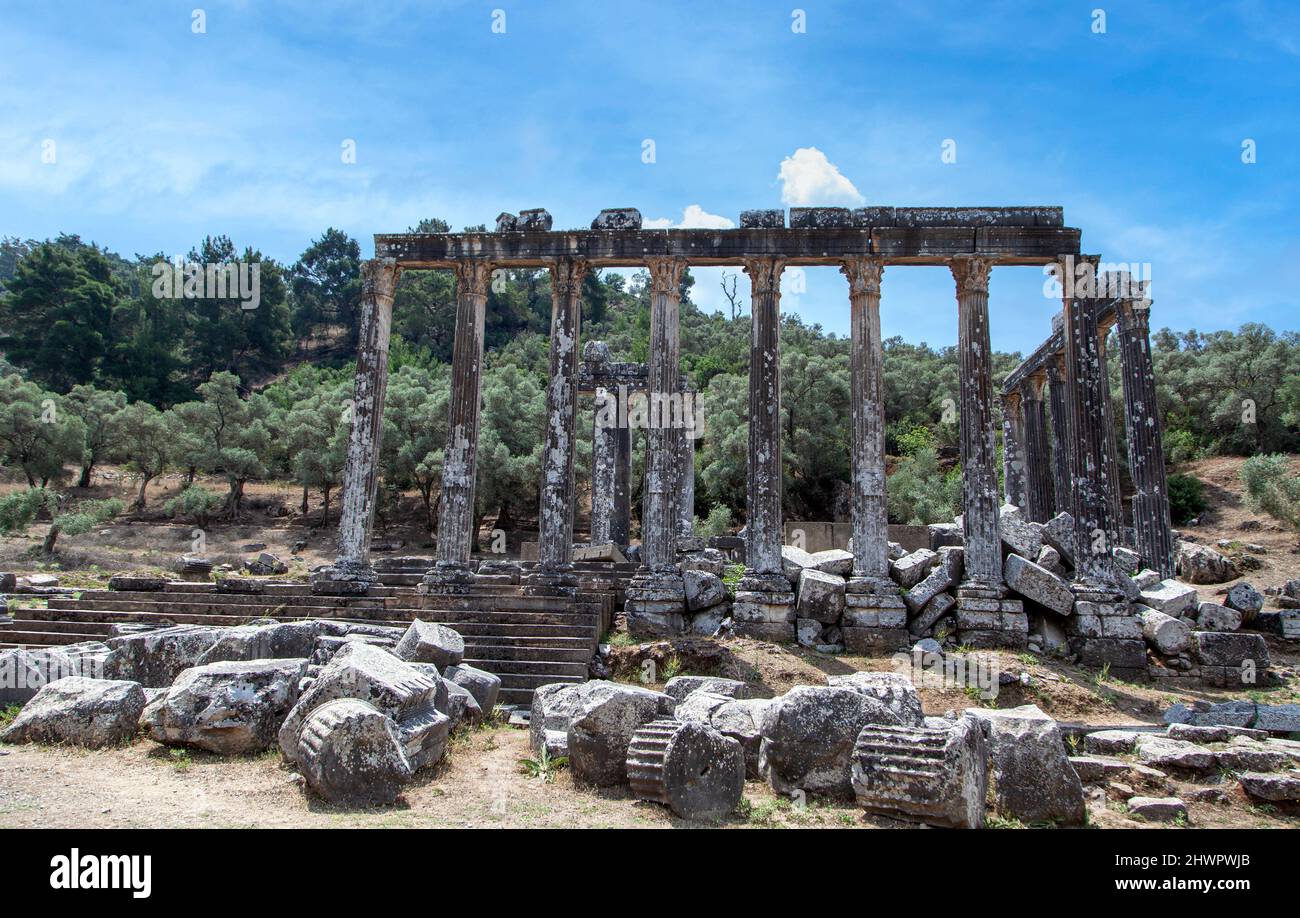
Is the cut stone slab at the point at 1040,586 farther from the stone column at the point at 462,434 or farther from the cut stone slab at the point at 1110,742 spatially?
the stone column at the point at 462,434

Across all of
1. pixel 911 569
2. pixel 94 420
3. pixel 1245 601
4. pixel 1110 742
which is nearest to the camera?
pixel 1110 742

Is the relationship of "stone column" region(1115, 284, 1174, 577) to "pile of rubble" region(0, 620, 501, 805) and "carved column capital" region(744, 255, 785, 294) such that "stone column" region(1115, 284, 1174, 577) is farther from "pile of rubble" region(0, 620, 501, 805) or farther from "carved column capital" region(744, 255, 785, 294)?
"pile of rubble" region(0, 620, 501, 805)

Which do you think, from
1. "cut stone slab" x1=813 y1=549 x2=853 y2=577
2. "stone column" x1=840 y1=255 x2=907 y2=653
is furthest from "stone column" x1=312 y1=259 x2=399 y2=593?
A: "stone column" x1=840 y1=255 x2=907 y2=653

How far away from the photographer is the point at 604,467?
84.3ft

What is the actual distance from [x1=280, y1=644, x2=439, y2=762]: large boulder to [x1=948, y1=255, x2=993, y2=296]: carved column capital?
45.7 ft

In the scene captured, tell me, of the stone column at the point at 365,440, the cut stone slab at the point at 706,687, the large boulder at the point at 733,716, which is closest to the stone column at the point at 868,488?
the cut stone slab at the point at 706,687

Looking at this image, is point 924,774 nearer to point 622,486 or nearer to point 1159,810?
point 1159,810

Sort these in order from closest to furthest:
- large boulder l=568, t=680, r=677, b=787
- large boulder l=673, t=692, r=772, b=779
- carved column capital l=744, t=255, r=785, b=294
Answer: large boulder l=568, t=680, r=677, b=787 → large boulder l=673, t=692, r=772, b=779 → carved column capital l=744, t=255, r=785, b=294

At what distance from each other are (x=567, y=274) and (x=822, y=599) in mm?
8922

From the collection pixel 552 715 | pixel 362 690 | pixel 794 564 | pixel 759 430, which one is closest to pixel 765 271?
pixel 759 430

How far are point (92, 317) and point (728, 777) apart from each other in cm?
5966

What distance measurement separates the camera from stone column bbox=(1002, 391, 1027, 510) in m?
24.7

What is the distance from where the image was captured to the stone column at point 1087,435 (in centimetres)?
1609
